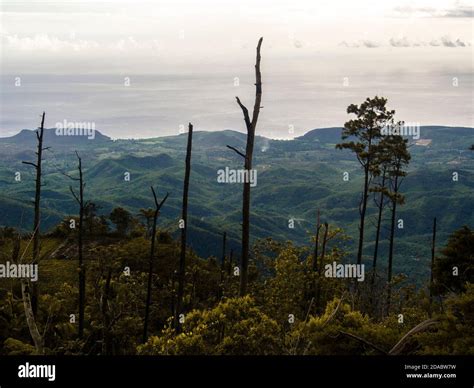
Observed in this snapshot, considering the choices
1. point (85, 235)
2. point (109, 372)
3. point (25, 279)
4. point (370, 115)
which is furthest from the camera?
point (85, 235)

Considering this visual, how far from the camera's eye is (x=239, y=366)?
30.4 feet

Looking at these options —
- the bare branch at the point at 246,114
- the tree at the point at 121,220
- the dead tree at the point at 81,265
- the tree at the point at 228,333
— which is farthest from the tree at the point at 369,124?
the tree at the point at 121,220

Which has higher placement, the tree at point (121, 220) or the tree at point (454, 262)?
the tree at point (454, 262)

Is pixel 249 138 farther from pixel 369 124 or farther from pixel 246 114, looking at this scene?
pixel 369 124

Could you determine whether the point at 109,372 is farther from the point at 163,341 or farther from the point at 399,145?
the point at 399,145

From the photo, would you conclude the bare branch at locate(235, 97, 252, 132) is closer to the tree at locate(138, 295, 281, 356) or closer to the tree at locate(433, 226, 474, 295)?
the tree at locate(138, 295, 281, 356)

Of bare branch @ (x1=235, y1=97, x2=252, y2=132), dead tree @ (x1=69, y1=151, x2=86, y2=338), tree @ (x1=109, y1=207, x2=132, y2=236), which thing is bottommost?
tree @ (x1=109, y1=207, x2=132, y2=236)

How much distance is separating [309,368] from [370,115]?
3053 centimetres

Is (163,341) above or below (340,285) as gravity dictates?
above

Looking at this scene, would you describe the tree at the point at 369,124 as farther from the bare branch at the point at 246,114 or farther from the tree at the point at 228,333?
the tree at the point at 228,333

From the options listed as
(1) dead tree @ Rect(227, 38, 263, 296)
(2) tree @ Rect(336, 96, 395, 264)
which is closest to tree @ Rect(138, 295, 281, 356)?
(1) dead tree @ Rect(227, 38, 263, 296)

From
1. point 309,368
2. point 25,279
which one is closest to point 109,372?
point 309,368

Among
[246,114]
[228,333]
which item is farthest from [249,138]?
[228,333]

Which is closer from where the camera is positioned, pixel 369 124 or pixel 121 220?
pixel 369 124
